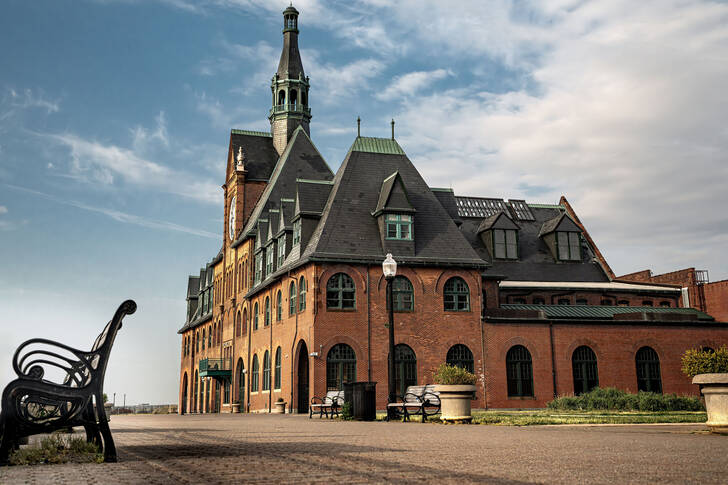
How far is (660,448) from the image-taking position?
9.52 meters

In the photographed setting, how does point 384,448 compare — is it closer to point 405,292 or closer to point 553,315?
point 405,292

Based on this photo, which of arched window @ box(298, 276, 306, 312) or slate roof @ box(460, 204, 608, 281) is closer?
arched window @ box(298, 276, 306, 312)

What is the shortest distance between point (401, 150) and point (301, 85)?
18826mm

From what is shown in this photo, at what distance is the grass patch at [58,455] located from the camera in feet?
27.2

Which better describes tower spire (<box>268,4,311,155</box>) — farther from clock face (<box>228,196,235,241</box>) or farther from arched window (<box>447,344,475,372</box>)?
arched window (<box>447,344,475,372</box>)

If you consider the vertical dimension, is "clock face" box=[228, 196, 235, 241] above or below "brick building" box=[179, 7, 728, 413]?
above

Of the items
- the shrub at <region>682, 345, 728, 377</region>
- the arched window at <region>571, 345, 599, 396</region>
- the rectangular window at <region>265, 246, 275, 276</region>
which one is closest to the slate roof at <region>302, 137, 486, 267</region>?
the rectangular window at <region>265, 246, 275, 276</region>

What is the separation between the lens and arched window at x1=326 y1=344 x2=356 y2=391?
35.3 meters

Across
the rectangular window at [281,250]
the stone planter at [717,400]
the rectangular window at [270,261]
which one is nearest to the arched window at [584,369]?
the rectangular window at [281,250]

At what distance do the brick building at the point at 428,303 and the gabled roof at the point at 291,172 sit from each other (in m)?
1.06

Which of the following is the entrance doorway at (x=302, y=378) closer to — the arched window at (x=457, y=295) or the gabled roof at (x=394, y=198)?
the arched window at (x=457, y=295)

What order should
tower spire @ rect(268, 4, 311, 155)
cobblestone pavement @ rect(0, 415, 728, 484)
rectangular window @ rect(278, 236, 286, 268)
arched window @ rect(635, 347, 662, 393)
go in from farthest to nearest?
tower spire @ rect(268, 4, 311, 155) < rectangular window @ rect(278, 236, 286, 268) < arched window @ rect(635, 347, 662, 393) < cobblestone pavement @ rect(0, 415, 728, 484)

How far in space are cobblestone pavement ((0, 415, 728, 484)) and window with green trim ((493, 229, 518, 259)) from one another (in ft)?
118

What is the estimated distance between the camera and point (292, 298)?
39.3 meters
